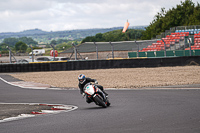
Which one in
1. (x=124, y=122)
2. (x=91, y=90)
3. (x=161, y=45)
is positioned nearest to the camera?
(x=124, y=122)

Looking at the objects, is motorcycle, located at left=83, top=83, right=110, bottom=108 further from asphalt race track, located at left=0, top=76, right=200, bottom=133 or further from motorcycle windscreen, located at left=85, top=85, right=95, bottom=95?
asphalt race track, located at left=0, top=76, right=200, bottom=133

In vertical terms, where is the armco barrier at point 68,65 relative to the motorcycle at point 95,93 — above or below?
above

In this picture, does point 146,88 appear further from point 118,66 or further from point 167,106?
Answer: point 118,66

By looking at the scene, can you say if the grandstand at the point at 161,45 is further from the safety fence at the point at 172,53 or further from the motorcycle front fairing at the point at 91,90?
the motorcycle front fairing at the point at 91,90

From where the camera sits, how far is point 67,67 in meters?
30.5

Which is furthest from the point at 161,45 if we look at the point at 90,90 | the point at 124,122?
the point at 124,122

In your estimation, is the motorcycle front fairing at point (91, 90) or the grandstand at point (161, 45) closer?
the motorcycle front fairing at point (91, 90)

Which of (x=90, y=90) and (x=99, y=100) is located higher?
(x=90, y=90)

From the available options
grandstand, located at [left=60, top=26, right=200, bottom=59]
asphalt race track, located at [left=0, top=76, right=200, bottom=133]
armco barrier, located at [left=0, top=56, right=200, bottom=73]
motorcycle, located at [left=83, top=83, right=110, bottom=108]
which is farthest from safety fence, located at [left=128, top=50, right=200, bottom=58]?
asphalt race track, located at [left=0, top=76, right=200, bottom=133]

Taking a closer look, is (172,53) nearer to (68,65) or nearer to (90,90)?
(68,65)

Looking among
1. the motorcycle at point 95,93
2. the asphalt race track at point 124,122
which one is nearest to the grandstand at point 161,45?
the motorcycle at point 95,93

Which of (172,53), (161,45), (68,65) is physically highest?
(161,45)

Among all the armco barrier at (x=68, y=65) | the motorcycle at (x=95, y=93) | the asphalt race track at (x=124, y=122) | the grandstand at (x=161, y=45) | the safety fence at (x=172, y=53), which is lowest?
the asphalt race track at (x=124, y=122)

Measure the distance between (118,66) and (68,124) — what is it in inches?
856
